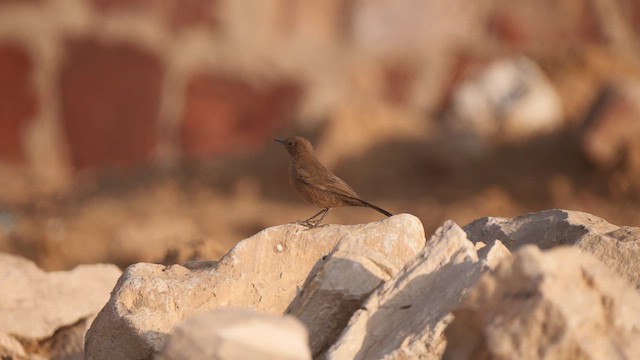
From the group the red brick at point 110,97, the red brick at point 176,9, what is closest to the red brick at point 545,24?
the red brick at point 176,9

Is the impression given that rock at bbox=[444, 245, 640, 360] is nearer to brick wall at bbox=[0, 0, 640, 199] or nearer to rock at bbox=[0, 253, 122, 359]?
rock at bbox=[0, 253, 122, 359]

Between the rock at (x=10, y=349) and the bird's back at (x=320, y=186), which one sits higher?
the bird's back at (x=320, y=186)

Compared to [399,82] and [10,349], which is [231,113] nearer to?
[399,82]

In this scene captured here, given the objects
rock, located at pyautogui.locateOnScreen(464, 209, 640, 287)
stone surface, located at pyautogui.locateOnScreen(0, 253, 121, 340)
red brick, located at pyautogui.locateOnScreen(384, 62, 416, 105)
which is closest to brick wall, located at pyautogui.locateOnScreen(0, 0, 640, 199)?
red brick, located at pyautogui.locateOnScreen(384, 62, 416, 105)

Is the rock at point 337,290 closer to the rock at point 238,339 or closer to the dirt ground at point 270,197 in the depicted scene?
the rock at point 238,339

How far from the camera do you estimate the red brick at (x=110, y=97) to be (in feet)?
25.7

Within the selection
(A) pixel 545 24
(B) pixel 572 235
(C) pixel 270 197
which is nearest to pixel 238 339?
(B) pixel 572 235

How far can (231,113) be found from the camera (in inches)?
313

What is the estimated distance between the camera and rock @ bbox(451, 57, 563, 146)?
771 centimetres

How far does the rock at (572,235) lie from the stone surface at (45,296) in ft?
4.10

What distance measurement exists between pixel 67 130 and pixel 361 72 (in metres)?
1.90

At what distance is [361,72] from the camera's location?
7789mm

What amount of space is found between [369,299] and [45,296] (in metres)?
1.41

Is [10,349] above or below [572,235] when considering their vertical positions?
below
